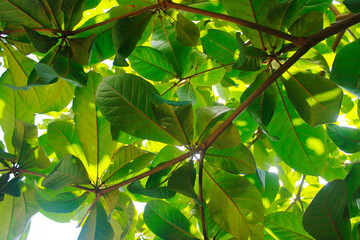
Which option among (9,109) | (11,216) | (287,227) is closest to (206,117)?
(287,227)

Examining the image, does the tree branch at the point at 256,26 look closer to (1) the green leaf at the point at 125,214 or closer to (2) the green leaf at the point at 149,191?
(2) the green leaf at the point at 149,191

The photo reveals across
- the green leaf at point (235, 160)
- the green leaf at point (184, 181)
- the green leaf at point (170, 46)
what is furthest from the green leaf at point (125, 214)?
the green leaf at point (170, 46)

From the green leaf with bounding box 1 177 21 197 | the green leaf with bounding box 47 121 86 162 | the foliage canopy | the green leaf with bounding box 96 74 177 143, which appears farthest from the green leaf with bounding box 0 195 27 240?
the green leaf with bounding box 96 74 177 143

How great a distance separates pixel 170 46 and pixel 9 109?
2.72ft

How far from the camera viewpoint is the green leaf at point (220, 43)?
1168mm

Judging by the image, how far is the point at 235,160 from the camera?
1.07 metres

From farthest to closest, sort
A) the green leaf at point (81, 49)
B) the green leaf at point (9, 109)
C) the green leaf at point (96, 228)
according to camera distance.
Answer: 1. the green leaf at point (9, 109)
2. the green leaf at point (96, 228)
3. the green leaf at point (81, 49)

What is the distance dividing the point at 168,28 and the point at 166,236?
3.07 ft

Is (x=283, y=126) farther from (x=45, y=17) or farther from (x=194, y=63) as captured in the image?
(x=45, y=17)

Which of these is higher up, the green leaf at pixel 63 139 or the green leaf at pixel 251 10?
the green leaf at pixel 251 10

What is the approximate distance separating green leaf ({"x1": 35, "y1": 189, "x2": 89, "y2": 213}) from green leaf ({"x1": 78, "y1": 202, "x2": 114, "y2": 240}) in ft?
0.46

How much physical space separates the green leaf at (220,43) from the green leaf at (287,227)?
735mm

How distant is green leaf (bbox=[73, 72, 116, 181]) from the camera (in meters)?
1.11

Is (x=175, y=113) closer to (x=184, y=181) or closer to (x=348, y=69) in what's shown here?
(x=184, y=181)
